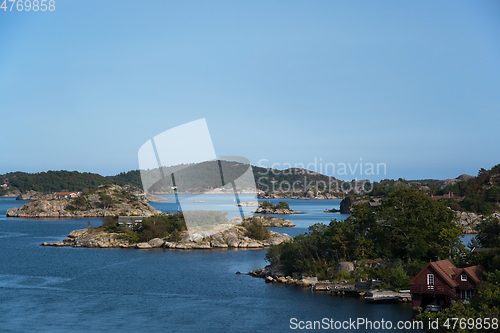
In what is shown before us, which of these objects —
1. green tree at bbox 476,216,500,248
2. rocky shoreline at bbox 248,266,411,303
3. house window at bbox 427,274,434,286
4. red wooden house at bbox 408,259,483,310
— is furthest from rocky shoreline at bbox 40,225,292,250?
house window at bbox 427,274,434,286

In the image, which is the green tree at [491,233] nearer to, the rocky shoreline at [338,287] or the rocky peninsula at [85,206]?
the rocky shoreline at [338,287]

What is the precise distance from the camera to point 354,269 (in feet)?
123

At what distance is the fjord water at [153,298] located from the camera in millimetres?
27469

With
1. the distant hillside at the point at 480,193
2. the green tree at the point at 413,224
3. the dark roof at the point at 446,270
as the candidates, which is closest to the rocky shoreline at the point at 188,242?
the green tree at the point at 413,224

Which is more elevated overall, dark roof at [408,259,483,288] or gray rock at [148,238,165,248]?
dark roof at [408,259,483,288]

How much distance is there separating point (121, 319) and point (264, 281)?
15557 mm

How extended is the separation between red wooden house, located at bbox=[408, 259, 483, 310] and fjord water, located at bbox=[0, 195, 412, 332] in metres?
1.43

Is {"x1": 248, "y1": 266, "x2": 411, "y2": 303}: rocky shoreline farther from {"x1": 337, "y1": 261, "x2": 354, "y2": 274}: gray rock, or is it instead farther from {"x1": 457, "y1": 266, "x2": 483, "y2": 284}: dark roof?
{"x1": 457, "y1": 266, "x2": 483, "y2": 284}: dark roof

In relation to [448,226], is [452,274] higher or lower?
lower

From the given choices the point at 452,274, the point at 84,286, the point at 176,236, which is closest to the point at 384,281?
the point at 452,274

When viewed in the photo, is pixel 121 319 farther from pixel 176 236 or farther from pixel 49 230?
pixel 49 230

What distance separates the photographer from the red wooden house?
91.0 feet

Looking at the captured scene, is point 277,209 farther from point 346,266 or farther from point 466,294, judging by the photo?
point 466,294

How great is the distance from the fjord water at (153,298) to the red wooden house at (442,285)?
4.71 feet
